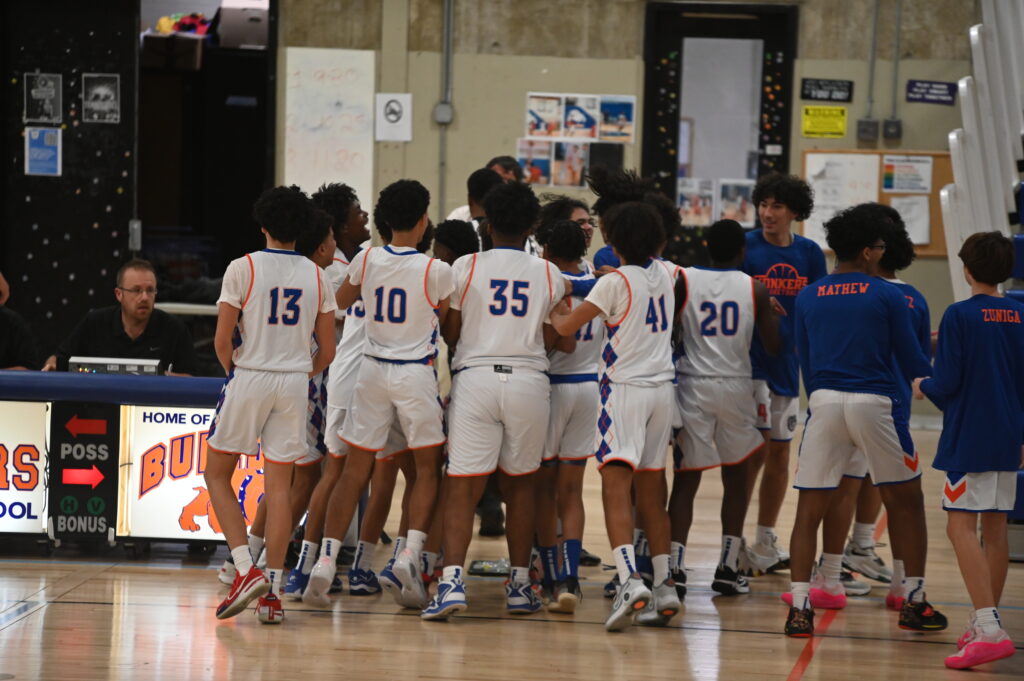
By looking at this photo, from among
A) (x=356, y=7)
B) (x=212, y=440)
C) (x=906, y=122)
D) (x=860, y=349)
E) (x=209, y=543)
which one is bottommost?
(x=209, y=543)

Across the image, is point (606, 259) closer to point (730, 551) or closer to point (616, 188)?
point (616, 188)

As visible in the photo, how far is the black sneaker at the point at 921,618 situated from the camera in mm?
4691

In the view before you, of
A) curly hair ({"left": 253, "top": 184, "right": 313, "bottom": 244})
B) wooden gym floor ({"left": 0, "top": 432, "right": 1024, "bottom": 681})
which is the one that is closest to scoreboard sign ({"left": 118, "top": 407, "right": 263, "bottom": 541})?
wooden gym floor ({"left": 0, "top": 432, "right": 1024, "bottom": 681})

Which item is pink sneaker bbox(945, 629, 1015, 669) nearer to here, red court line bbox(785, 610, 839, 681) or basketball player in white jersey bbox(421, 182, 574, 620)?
red court line bbox(785, 610, 839, 681)

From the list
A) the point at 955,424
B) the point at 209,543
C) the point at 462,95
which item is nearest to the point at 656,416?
the point at 955,424

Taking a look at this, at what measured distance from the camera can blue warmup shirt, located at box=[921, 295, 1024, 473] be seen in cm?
425

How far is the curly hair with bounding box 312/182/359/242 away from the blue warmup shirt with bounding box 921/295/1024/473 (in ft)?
8.02

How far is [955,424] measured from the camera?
14.2 ft

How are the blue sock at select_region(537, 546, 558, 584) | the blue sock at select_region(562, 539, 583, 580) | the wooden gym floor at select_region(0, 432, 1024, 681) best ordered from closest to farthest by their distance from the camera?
the wooden gym floor at select_region(0, 432, 1024, 681) < the blue sock at select_region(562, 539, 583, 580) < the blue sock at select_region(537, 546, 558, 584)

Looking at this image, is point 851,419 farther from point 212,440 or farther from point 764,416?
point 212,440

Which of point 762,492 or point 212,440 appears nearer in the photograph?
point 212,440

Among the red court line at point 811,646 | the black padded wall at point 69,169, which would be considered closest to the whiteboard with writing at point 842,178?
the black padded wall at point 69,169

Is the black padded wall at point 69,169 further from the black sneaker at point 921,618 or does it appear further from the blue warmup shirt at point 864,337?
the black sneaker at point 921,618

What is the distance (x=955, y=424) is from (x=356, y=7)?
6.72m
